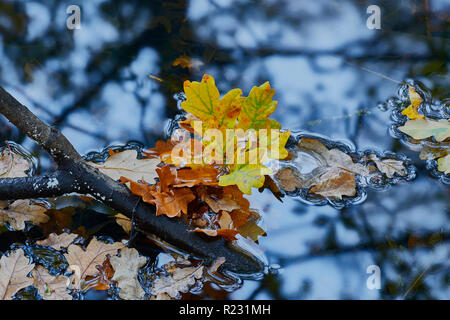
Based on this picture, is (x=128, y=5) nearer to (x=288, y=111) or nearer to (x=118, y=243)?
(x=288, y=111)

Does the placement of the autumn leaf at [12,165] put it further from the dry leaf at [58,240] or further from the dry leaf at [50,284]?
the dry leaf at [50,284]

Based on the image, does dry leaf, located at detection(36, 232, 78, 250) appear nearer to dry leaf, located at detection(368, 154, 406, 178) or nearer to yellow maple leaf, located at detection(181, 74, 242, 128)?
yellow maple leaf, located at detection(181, 74, 242, 128)

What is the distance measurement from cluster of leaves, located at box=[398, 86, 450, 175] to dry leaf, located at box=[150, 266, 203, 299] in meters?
1.07

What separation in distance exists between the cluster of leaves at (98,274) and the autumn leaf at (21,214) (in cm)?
14

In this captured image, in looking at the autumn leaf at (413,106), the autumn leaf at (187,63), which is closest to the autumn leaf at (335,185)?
the autumn leaf at (413,106)

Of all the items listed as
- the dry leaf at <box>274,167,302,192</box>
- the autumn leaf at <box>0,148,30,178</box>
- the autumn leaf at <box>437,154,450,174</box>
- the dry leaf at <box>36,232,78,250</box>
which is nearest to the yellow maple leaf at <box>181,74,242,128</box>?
the dry leaf at <box>274,167,302,192</box>

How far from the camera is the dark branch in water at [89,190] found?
141cm

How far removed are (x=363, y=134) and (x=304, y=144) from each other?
28 centimetres

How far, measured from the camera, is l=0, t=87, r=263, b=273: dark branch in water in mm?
1408

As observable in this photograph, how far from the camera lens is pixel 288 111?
75.0 inches

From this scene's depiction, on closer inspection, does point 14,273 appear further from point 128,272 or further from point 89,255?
point 128,272

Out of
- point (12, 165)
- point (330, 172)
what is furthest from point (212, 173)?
point (12, 165)
